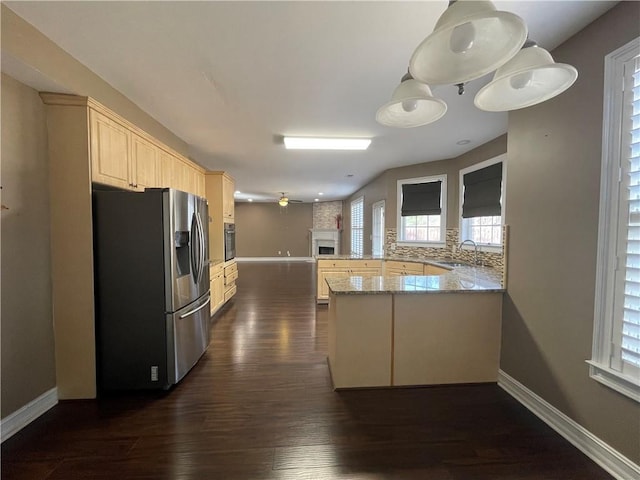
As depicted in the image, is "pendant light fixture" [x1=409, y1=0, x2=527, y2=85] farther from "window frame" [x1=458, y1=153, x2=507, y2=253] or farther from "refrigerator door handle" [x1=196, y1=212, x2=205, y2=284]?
"window frame" [x1=458, y1=153, x2=507, y2=253]

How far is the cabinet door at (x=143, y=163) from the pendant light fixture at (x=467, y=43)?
2580 mm

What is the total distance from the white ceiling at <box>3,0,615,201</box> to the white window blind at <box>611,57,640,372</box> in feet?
1.65

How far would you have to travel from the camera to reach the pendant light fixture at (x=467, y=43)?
2.68ft

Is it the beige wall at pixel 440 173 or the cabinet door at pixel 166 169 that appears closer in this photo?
the cabinet door at pixel 166 169

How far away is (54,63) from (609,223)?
3.56 metres

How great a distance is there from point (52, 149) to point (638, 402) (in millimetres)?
3935

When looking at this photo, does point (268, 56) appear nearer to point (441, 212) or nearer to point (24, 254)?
point (24, 254)

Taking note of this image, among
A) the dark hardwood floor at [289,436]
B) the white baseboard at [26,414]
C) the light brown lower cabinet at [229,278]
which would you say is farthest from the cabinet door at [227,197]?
the white baseboard at [26,414]

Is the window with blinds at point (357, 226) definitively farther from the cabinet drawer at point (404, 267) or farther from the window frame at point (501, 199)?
the window frame at point (501, 199)

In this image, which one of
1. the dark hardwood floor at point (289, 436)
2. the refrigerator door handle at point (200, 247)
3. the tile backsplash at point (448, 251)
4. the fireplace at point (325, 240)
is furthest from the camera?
the fireplace at point (325, 240)

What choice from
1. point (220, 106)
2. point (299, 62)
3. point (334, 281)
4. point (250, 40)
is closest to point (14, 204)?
point (220, 106)

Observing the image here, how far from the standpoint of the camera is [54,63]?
1776mm

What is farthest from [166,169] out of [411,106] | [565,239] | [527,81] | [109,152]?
[565,239]

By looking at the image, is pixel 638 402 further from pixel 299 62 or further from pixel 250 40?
pixel 250 40
